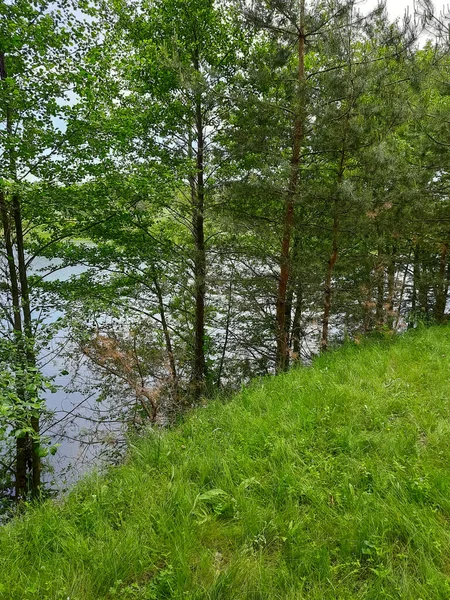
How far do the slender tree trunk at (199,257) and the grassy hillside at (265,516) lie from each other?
394cm

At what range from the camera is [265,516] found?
181 cm

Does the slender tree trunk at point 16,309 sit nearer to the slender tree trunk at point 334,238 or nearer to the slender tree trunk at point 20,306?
the slender tree trunk at point 20,306

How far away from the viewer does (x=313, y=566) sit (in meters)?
1.53

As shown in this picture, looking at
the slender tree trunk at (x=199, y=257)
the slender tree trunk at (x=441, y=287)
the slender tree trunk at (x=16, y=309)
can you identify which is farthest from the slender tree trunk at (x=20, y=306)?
the slender tree trunk at (x=441, y=287)

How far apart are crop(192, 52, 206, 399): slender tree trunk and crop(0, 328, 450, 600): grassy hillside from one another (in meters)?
3.94

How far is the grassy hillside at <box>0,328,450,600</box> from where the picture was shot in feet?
4.79

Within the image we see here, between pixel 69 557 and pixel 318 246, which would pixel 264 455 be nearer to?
pixel 69 557

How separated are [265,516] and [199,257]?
5.30 meters

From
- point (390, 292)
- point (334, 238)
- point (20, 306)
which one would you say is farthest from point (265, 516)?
point (390, 292)

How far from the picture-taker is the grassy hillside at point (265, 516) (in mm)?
1461

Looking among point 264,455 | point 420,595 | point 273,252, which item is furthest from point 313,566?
point 273,252

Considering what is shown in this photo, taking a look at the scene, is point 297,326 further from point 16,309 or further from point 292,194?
point 16,309

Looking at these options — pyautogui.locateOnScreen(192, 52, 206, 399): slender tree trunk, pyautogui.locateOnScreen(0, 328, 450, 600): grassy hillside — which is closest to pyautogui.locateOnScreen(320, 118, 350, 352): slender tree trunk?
pyautogui.locateOnScreen(192, 52, 206, 399): slender tree trunk

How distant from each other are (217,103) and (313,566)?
6134mm
